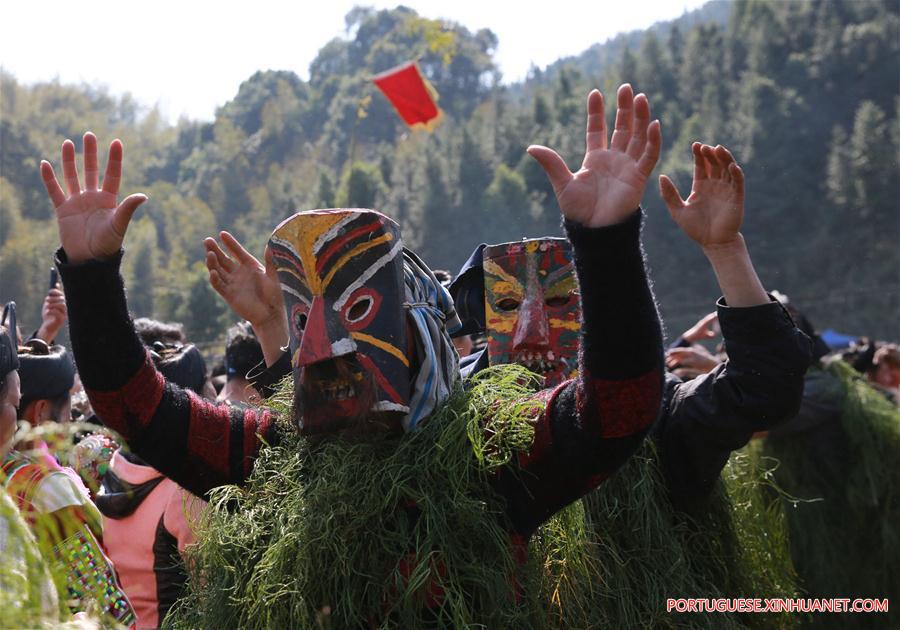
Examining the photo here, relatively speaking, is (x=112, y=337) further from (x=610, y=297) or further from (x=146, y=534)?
(x=610, y=297)

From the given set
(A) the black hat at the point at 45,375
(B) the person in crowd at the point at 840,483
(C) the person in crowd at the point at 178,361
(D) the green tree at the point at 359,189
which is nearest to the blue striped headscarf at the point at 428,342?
(C) the person in crowd at the point at 178,361

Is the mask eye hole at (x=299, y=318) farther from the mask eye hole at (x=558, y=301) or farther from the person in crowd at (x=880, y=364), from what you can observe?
the person in crowd at (x=880, y=364)

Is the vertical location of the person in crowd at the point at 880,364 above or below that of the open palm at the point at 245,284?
below

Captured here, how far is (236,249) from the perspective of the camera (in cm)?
307

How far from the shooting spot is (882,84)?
163 feet

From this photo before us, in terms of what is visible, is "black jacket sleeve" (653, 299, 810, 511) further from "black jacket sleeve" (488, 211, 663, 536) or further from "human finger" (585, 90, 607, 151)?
"human finger" (585, 90, 607, 151)

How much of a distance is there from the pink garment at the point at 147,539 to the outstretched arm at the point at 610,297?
135cm

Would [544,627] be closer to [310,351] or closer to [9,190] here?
[310,351]

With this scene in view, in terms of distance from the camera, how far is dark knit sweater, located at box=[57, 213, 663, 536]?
210 cm

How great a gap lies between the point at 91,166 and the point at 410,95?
61.7 feet

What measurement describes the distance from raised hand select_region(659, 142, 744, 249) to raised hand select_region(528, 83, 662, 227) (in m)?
0.32

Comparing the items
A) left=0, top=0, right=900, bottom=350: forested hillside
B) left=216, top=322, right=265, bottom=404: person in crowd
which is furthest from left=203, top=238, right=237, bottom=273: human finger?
left=0, top=0, right=900, bottom=350: forested hillside

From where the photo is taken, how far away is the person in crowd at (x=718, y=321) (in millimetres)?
2496

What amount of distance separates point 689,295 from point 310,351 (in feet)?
132
